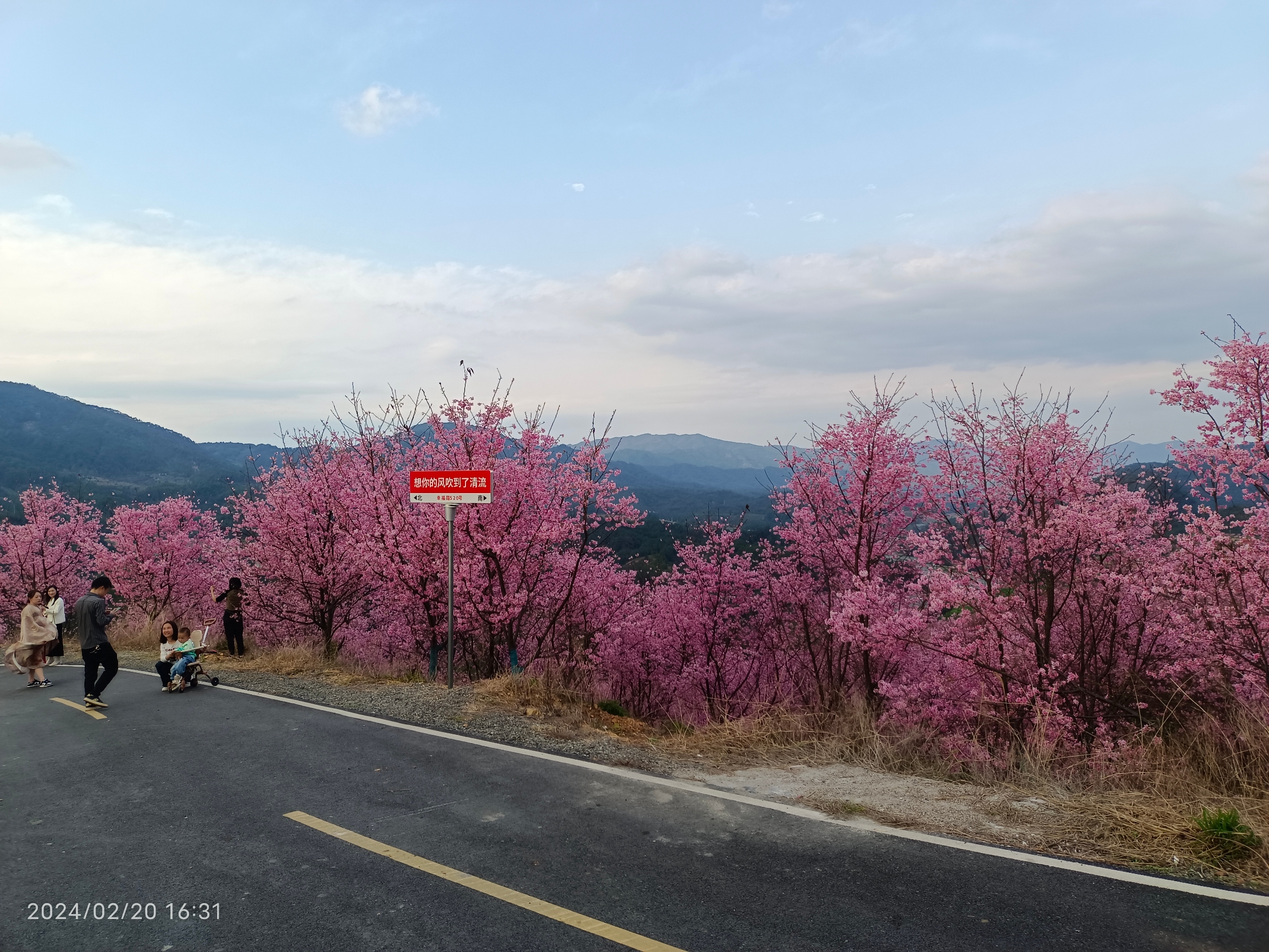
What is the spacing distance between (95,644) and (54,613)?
5849 mm

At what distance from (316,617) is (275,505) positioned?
9.94 ft

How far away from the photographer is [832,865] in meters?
4.79

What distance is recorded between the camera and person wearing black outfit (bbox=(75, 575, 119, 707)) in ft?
34.8

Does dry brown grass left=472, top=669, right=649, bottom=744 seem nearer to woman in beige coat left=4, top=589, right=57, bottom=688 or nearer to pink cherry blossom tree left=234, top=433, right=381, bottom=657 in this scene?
pink cherry blossom tree left=234, top=433, right=381, bottom=657

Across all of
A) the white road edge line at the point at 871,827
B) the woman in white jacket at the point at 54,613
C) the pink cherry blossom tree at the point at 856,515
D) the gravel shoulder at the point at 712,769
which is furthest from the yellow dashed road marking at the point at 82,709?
the pink cherry blossom tree at the point at 856,515

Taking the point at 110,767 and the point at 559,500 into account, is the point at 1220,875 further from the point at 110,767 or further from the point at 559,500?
the point at 559,500

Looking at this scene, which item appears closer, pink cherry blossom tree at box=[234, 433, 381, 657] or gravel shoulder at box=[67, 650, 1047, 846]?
gravel shoulder at box=[67, 650, 1047, 846]

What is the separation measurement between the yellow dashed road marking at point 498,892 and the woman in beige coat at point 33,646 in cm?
1142

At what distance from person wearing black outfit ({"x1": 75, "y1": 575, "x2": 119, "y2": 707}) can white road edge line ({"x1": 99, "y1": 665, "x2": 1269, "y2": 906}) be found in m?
4.73

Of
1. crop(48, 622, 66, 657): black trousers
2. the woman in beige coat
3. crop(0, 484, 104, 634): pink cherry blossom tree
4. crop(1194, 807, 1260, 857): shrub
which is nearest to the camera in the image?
crop(1194, 807, 1260, 857): shrub

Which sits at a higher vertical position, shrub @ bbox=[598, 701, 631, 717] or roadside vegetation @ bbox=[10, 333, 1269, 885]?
roadside vegetation @ bbox=[10, 333, 1269, 885]

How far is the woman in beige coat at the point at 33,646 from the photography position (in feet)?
43.6
